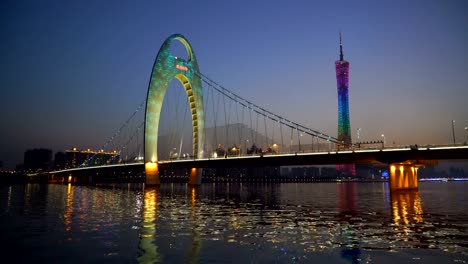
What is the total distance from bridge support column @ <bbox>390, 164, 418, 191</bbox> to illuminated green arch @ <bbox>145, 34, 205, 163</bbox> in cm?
4056

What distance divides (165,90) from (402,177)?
164ft

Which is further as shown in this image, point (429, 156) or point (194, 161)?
point (194, 161)

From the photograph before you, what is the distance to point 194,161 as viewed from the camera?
7212 centimetres

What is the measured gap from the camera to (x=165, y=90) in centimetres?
8300

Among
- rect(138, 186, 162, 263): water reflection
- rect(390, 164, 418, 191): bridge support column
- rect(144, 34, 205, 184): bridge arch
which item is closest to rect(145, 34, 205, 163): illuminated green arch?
rect(144, 34, 205, 184): bridge arch

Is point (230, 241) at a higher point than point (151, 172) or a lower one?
lower

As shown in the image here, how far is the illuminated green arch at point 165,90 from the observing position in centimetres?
8100

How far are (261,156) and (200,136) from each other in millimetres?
28331

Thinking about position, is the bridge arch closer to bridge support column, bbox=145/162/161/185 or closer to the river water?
bridge support column, bbox=145/162/161/185

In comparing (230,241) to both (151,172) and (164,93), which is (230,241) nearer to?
(151,172)

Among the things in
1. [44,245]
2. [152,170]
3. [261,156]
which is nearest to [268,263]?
[44,245]

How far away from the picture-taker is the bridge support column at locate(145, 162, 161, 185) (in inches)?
3120

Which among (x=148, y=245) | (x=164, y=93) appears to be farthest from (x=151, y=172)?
(x=148, y=245)

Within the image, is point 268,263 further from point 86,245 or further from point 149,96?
point 149,96
